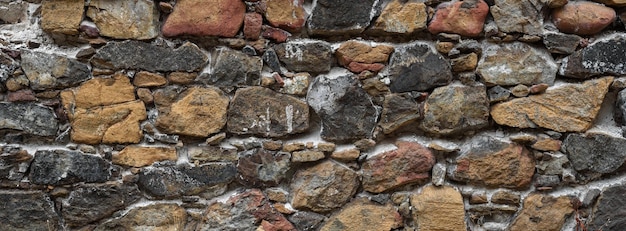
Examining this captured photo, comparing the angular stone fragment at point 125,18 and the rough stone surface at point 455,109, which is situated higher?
the angular stone fragment at point 125,18

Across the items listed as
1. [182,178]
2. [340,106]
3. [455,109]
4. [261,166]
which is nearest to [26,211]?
[182,178]

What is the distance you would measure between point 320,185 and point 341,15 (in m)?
0.65

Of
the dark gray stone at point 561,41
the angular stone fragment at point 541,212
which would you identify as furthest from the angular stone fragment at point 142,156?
the dark gray stone at point 561,41

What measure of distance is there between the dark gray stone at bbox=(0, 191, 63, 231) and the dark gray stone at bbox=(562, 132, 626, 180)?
1966mm

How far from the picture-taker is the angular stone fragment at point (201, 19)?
6.18 ft

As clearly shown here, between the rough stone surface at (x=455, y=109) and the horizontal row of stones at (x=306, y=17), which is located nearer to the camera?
the horizontal row of stones at (x=306, y=17)

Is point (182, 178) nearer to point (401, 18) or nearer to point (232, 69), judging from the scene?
point (232, 69)

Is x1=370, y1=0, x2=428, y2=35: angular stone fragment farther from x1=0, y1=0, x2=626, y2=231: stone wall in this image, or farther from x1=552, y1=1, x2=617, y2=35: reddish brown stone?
x1=552, y1=1, x2=617, y2=35: reddish brown stone

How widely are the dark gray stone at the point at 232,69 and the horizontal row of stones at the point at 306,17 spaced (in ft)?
0.26

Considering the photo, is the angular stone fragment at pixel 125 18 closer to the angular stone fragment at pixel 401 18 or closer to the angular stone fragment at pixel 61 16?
the angular stone fragment at pixel 61 16

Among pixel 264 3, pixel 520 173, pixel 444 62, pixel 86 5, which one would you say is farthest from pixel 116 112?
pixel 520 173

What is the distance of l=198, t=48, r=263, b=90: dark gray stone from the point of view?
75.1 inches

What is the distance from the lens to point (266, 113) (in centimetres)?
194

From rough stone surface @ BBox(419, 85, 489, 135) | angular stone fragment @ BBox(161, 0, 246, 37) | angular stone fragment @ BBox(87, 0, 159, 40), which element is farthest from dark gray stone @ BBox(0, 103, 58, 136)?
rough stone surface @ BBox(419, 85, 489, 135)
